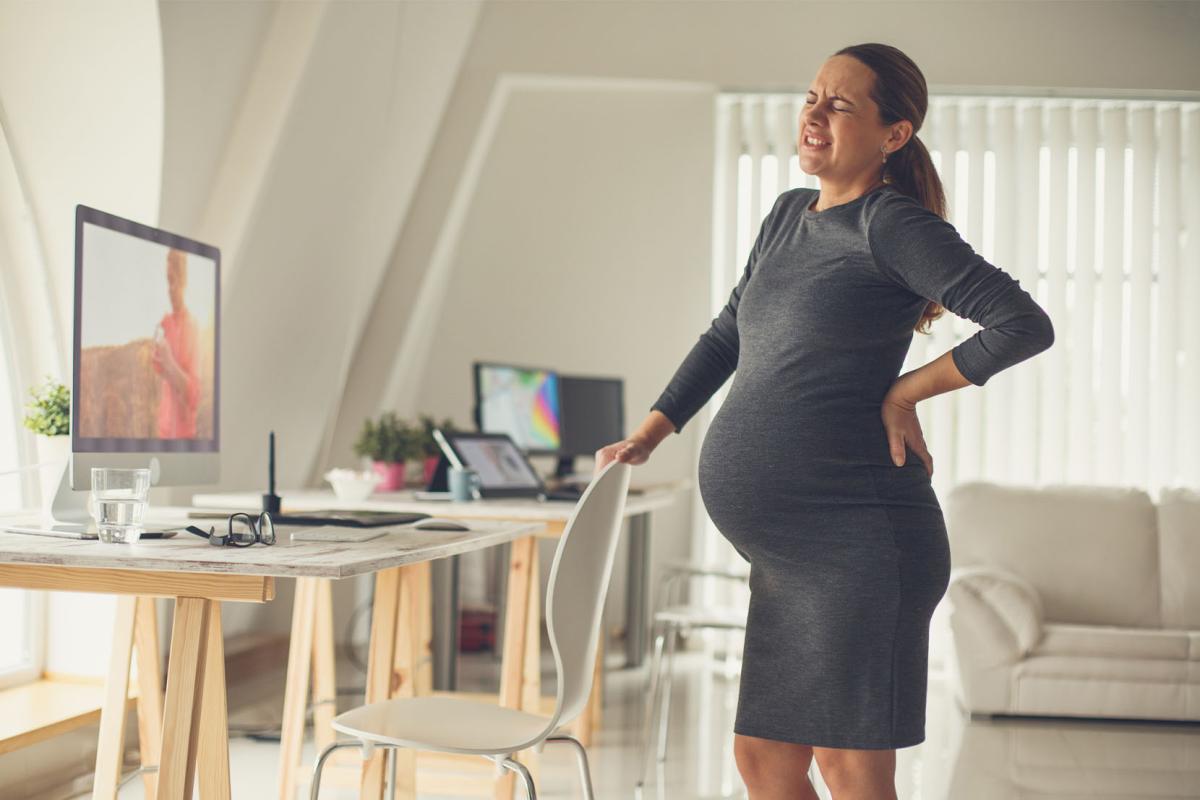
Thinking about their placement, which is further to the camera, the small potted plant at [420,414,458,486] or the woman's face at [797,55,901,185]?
the small potted plant at [420,414,458,486]

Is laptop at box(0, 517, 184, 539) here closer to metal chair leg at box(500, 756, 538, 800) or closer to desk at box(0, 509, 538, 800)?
desk at box(0, 509, 538, 800)

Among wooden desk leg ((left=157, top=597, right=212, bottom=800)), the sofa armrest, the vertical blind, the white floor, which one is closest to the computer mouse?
wooden desk leg ((left=157, top=597, right=212, bottom=800))

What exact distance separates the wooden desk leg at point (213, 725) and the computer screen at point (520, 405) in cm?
214

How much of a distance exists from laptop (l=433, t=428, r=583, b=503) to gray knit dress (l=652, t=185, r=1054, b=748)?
180cm

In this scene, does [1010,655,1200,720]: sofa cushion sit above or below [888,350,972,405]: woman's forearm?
below

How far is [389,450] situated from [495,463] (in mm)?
425

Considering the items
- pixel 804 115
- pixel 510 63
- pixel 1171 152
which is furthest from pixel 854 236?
pixel 1171 152

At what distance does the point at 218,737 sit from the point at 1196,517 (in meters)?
4.17

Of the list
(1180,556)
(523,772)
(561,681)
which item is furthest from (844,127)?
(1180,556)

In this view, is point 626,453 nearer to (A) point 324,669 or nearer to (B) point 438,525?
(B) point 438,525

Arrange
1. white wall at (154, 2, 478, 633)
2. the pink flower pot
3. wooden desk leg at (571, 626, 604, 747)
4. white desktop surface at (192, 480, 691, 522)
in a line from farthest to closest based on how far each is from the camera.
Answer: the pink flower pot < wooden desk leg at (571, 626, 604, 747) < white wall at (154, 2, 478, 633) < white desktop surface at (192, 480, 691, 522)

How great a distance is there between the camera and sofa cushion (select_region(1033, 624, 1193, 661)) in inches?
165

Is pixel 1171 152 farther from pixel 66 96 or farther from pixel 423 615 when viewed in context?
pixel 66 96

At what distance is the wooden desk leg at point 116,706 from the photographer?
2.07 meters
